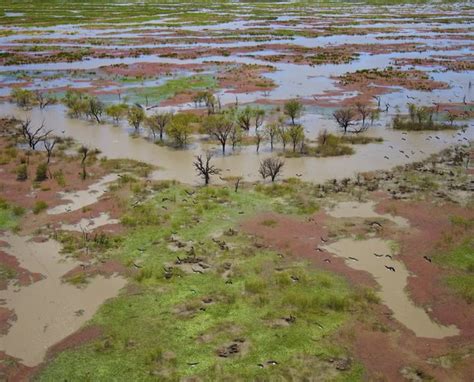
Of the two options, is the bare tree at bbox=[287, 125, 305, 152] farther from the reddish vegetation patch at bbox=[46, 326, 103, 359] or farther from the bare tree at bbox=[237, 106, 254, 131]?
the reddish vegetation patch at bbox=[46, 326, 103, 359]

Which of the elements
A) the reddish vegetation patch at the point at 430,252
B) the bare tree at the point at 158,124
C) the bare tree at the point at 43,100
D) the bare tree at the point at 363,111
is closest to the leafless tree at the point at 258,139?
the bare tree at the point at 158,124

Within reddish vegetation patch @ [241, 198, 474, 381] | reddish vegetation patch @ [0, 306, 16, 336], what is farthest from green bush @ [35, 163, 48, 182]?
reddish vegetation patch @ [241, 198, 474, 381]

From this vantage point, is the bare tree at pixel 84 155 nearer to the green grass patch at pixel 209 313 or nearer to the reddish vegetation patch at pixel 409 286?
the green grass patch at pixel 209 313

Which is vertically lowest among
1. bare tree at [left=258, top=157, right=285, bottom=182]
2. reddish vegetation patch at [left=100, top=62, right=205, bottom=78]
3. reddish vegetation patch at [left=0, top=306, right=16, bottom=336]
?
reddish vegetation patch at [left=0, top=306, right=16, bottom=336]

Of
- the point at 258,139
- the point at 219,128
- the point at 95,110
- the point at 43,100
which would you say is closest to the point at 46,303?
the point at 219,128

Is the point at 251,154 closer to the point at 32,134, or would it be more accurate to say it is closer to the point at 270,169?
the point at 270,169

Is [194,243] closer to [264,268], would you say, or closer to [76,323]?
[264,268]

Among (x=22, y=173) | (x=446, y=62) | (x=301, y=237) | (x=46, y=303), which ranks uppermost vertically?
(x=446, y=62)
